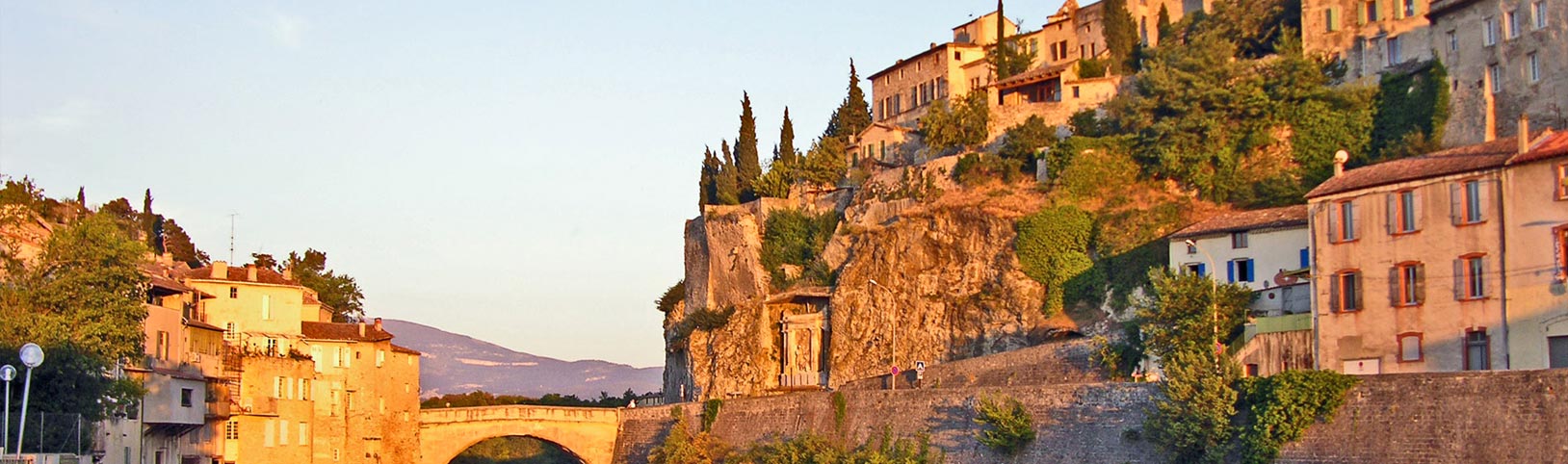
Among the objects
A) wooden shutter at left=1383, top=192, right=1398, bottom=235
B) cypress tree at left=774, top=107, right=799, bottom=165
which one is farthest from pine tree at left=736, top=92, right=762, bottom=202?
wooden shutter at left=1383, top=192, right=1398, bottom=235

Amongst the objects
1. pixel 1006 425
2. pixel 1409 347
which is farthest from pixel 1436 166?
pixel 1006 425

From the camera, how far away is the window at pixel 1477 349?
47.8 meters

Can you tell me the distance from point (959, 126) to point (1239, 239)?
27544 mm

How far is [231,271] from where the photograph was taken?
7344 cm

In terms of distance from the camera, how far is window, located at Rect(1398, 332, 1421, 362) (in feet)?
161

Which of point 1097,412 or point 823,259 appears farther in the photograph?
point 823,259

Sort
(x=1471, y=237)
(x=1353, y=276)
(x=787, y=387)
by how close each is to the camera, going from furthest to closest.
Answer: (x=787, y=387)
(x=1353, y=276)
(x=1471, y=237)

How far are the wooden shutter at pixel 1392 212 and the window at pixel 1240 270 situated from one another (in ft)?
29.6

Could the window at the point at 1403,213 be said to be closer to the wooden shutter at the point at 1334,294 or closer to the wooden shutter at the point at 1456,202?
the wooden shutter at the point at 1456,202

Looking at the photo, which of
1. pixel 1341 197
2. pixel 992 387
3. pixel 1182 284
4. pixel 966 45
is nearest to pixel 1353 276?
pixel 1341 197

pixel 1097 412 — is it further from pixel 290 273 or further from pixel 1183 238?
pixel 290 273

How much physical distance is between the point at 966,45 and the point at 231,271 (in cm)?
4288

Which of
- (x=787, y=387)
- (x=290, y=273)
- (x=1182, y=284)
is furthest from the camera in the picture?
(x=290, y=273)

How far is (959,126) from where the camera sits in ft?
282
